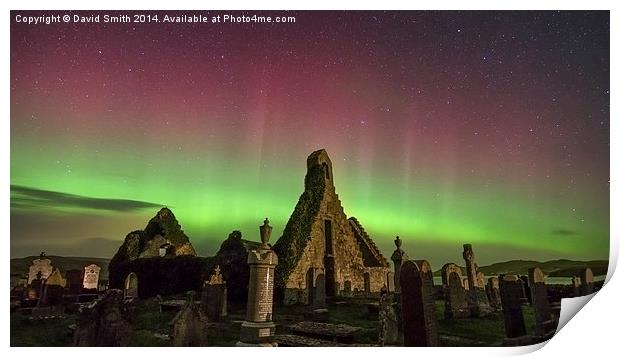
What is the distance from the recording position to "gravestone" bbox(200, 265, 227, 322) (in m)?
6.96

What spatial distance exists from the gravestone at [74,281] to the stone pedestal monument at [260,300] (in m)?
1.96

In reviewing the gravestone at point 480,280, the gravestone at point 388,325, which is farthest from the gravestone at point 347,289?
the gravestone at point 480,280

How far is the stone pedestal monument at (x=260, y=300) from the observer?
22.2ft

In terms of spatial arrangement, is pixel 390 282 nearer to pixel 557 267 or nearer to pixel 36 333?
pixel 557 267

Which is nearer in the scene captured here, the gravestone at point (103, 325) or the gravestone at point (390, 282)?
the gravestone at point (103, 325)

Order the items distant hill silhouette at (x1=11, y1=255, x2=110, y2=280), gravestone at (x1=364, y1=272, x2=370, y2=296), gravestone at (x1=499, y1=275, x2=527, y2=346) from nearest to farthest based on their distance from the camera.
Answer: distant hill silhouette at (x1=11, y1=255, x2=110, y2=280), gravestone at (x1=499, y1=275, x2=527, y2=346), gravestone at (x1=364, y1=272, x2=370, y2=296)

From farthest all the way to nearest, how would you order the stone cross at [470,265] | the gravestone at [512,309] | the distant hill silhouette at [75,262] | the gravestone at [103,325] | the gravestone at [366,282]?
1. the gravestone at [366,282]
2. the stone cross at [470,265]
3. the gravestone at [512,309]
4. the distant hill silhouette at [75,262]
5. the gravestone at [103,325]

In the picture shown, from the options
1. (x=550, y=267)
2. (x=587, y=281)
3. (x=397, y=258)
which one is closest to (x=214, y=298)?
(x=397, y=258)

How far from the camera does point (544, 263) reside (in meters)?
7.07

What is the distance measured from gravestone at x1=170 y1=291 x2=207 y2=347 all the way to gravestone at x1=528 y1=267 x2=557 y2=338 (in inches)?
152

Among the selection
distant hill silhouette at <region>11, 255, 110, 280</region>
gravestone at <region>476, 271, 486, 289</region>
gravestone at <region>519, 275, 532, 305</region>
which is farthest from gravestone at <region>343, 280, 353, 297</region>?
distant hill silhouette at <region>11, 255, 110, 280</region>

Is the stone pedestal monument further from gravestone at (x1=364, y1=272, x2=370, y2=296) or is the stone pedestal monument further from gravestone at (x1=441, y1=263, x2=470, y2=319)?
gravestone at (x1=441, y1=263, x2=470, y2=319)

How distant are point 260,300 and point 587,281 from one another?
3844 mm

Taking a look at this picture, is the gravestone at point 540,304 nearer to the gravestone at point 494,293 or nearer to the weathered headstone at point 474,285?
the gravestone at point 494,293
